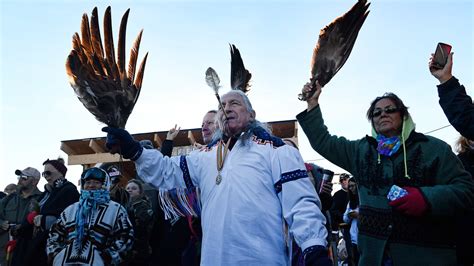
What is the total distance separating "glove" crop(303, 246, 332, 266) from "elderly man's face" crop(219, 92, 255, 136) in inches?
42.7

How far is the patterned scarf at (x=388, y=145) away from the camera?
3366mm

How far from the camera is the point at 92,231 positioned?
4824mm

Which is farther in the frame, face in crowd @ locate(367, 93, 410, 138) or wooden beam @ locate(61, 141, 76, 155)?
wooden beam @ locate(61, 141, 76, 155)

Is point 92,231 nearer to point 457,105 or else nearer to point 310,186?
point 310,186

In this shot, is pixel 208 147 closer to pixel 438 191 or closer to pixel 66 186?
pixel 438 191

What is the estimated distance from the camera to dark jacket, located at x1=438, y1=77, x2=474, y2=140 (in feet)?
10.9

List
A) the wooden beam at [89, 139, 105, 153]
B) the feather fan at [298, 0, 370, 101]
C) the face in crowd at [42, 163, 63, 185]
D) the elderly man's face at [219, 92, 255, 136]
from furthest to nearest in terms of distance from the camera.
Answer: the wooden beam at [89, 139, 105, 153]
the face in crowd at [42, 163, 63, 185]
the feather fan at [298, 0, 370, 101]
the elderly man's face at [219, 92, 255, 136]

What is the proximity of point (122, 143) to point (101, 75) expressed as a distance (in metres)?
0.51

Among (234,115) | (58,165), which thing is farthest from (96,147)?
(234,115)

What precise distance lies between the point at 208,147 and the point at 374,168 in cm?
121

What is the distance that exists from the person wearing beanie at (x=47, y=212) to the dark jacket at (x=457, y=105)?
441 cm

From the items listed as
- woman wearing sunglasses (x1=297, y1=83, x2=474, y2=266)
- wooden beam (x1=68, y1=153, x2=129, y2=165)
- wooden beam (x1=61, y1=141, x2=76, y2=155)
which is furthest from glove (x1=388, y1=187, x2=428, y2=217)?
wooden beam (x1=61, y1=141, x2=76, y2=155)

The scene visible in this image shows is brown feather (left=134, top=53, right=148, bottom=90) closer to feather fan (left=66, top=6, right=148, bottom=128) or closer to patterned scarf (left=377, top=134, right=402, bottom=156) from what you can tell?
feather fan (left=66, top=6, right=148, bottom=128)

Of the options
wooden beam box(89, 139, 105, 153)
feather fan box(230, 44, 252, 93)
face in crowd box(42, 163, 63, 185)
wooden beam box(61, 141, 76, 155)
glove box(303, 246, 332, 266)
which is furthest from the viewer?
wooden beam box(61, 141, 76, 155)
